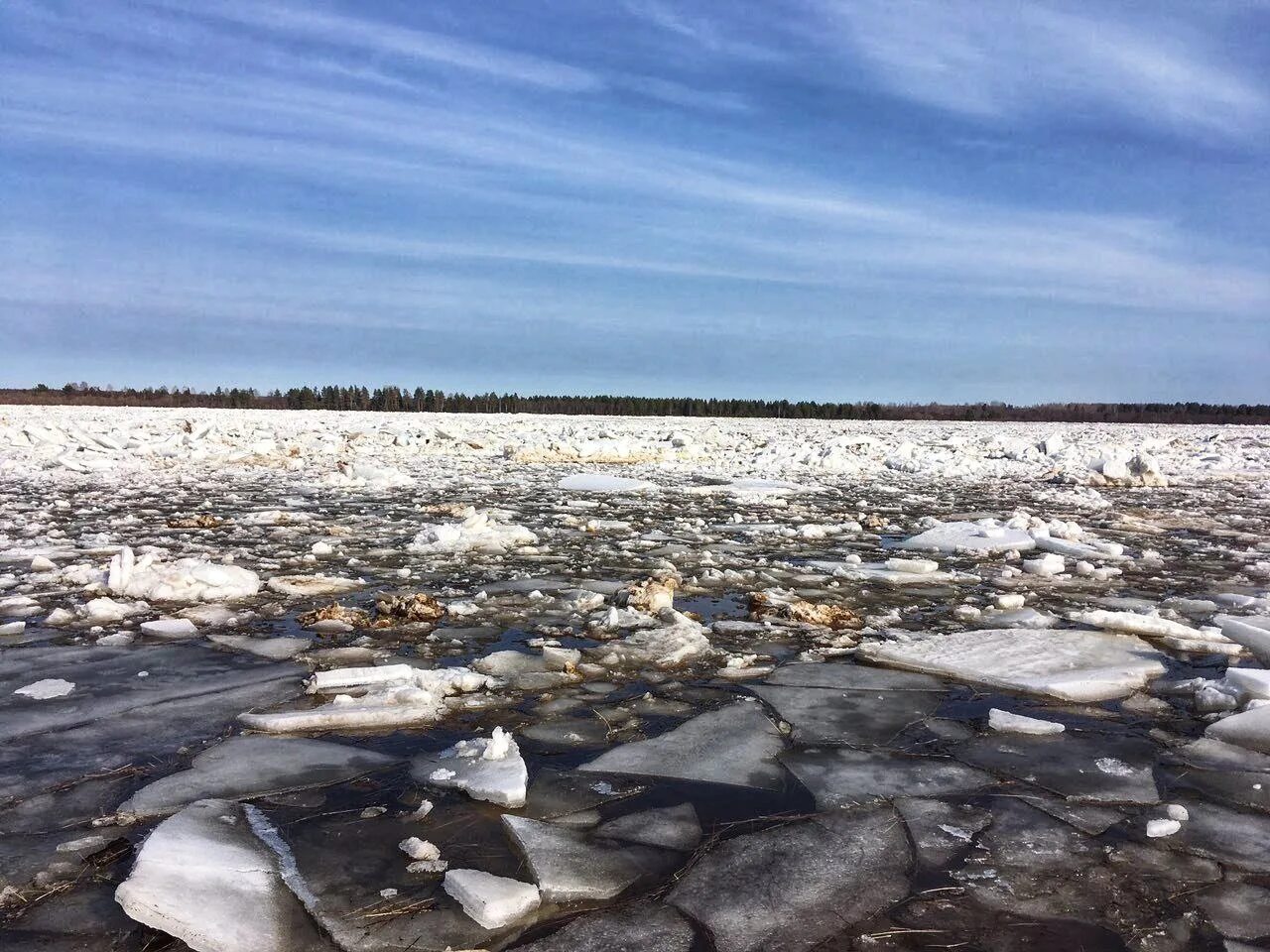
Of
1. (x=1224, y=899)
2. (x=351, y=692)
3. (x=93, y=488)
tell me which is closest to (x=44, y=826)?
(x=351, y=692)

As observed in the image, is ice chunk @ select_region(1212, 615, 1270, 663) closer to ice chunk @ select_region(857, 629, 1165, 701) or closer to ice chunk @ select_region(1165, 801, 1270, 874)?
ice chunk @ select_region(857, 629, 1165, 701)

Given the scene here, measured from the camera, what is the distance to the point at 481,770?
2.13 metres

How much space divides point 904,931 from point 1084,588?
144 inches

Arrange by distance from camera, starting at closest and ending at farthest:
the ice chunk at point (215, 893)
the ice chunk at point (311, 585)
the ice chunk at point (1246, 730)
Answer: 1. the ice chunk at point (215, 893)
2. the ice chunk at point (1246, 730)
3. the ice chunk at point (311, 585)

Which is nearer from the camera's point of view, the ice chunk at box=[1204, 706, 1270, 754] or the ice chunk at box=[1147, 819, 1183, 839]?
the ice chunk at box=[1147, 819, 1183, 839]

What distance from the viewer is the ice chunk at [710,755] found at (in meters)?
2.20

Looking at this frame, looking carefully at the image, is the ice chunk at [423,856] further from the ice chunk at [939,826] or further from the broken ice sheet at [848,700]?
the broken ice sheet at [848,700]

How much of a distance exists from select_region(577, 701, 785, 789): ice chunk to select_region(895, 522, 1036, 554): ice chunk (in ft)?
12.0

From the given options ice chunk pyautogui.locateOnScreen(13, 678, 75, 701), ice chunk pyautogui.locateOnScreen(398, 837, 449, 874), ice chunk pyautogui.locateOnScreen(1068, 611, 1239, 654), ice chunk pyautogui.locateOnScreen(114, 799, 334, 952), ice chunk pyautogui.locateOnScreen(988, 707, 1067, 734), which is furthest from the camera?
ice chunk pyautogui.locateOnScreen(1068, 611, 1239, 654)

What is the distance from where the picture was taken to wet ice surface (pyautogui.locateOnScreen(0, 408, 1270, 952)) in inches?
62.4

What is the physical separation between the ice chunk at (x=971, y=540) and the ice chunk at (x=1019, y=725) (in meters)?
3.31

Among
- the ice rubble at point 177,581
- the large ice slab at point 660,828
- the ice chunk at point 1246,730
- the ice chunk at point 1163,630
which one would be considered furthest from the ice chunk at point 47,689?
the ice chunk at point 1163,630

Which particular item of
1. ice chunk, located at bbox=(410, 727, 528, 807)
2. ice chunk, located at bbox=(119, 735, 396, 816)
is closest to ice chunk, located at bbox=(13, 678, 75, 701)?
ice chunk, located at bbox=(119, 735, 396, 816)

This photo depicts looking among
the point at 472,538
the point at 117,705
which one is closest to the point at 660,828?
the point at 117,705
